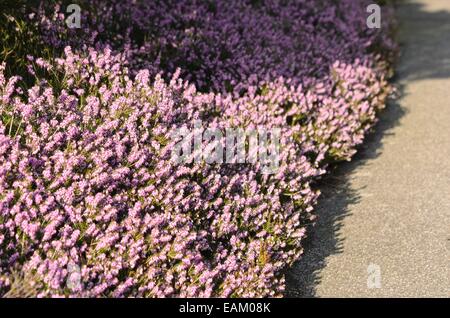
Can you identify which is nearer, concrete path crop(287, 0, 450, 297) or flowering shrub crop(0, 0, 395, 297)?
flowering shrub crop(0, 0, 395, 297)

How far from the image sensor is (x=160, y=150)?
4.83 metres

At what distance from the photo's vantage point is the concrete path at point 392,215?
4645 mm

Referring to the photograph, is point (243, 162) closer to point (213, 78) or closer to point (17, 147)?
point (213, 78)

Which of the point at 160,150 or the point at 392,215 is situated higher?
the point at 160,150

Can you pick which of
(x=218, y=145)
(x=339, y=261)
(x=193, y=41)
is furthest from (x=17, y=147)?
(x=193, y=41)

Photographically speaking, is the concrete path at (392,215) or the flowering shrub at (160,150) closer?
the flowering shrub at (160,150)

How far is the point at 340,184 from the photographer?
6.11 metres

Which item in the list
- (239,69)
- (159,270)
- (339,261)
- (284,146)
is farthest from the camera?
(239,69)

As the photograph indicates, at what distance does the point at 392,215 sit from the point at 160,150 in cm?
201

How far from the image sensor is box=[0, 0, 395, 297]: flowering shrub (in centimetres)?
409

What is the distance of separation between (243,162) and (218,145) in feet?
0.79

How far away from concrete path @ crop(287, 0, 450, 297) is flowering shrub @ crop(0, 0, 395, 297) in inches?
8.6

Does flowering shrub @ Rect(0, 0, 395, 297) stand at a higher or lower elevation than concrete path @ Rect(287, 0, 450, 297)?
higher

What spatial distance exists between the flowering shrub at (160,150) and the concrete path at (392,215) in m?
0.22
